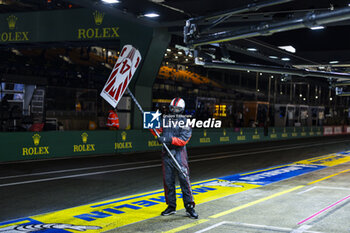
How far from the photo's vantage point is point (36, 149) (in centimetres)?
1636

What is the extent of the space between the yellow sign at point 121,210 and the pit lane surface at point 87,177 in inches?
19.3

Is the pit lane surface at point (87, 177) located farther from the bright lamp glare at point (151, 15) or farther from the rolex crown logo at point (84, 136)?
the bright lamp glare at point (151, 15)

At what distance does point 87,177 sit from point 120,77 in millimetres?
6920

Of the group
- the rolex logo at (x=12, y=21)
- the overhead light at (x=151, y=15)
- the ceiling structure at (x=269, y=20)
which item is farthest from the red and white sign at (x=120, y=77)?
the rolex logo at (x=12, y=21)

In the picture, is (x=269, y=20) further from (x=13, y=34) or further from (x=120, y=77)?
(x=13, y=34)

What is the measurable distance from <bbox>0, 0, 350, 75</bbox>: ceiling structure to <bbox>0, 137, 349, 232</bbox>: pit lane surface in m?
4.57

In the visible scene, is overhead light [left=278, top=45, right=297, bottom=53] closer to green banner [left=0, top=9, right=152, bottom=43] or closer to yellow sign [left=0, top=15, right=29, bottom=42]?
green banner [left=0, top=9, right=152, bottom=43]

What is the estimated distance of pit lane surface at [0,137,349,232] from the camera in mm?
9180

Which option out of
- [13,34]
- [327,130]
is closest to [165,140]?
[13,34]

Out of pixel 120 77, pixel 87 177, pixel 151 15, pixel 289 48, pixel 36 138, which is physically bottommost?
pixel 87 177

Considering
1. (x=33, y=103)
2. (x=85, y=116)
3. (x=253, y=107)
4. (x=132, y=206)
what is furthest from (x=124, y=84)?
(x=253, y=107)

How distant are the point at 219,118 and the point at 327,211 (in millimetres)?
22741

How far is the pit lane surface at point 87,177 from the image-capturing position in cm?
918

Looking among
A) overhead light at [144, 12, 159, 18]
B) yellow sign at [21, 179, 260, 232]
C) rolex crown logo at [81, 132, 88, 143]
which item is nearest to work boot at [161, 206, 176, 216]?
yellow sign at [21, 179, 260, 232]
